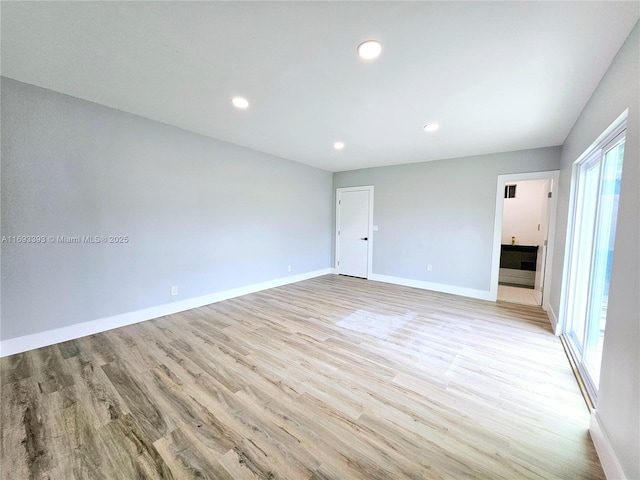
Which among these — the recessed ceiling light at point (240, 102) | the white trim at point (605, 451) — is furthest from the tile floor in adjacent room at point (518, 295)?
the recessed ceiling light at point (240, 102)

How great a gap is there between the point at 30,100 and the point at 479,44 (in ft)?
12.2

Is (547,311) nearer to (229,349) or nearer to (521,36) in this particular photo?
(521,36)

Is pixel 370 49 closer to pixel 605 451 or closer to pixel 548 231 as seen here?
pixel 605 451

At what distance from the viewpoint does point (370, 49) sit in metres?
1.63

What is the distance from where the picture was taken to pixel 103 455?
1.29 m

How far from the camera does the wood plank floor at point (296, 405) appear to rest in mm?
1267

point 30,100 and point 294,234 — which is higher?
point 30,100

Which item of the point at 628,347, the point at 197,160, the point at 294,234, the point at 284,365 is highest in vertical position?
the point at 197,160

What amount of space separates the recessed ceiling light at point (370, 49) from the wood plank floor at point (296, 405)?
243cm

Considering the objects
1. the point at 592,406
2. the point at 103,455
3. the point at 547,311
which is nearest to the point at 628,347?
the point at 592,406

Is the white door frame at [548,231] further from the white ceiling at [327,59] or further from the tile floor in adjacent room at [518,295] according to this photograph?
the white ceiling at [327,59]

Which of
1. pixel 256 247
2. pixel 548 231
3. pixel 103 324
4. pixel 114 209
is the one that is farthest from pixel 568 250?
pixel 103 324

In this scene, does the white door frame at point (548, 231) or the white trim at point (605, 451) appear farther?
the white door frame at point (548, 231)

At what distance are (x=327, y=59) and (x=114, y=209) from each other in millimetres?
2731
